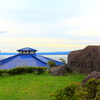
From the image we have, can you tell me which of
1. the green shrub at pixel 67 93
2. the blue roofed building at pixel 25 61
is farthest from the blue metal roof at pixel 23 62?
the green shrub at pixel 67 93

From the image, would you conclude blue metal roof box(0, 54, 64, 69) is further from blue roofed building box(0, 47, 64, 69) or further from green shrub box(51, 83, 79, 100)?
green shrub box(51, 83, 79, 100)

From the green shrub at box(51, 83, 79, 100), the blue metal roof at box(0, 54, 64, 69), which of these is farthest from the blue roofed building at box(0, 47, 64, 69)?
the green shrub at box(51, 83, 79, 100)

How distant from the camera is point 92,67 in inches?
307

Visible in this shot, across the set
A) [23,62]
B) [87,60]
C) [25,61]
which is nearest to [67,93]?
[87,60]

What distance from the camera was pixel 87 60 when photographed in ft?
27.0

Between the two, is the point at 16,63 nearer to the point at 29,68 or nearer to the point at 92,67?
the point at 29,68

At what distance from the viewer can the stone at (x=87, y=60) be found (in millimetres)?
7656

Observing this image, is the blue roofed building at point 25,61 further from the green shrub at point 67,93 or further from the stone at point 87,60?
the green shrub at point 67,93

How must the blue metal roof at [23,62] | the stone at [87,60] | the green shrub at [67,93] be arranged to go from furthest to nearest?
the blue metal roof at [23,62] < the stone at [87,60] < the green shrub at [67,93]

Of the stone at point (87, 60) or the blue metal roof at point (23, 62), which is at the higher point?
the stone at point (87, 60)

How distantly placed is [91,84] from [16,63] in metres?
15.1

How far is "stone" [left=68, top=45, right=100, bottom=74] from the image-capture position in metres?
7.66

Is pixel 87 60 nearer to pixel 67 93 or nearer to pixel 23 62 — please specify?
pixel 67 93

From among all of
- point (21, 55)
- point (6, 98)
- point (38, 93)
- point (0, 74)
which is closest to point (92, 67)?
point (38, 93)
